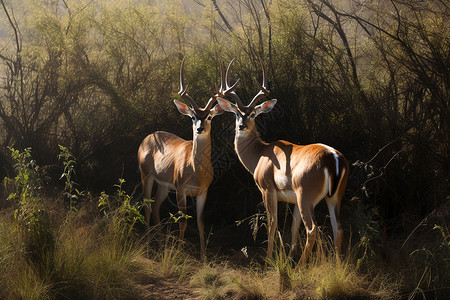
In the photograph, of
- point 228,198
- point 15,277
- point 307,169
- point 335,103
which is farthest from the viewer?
point 228,198

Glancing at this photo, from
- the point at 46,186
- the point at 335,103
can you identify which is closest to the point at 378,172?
the point at 335,103

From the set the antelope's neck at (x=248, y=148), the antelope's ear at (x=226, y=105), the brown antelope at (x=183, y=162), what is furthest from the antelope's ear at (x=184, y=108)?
the antelope's neck at (x=248, y=148)

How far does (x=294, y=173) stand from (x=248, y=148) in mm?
1000

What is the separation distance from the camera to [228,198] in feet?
23.6

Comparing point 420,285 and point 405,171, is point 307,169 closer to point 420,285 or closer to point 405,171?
point 420,285

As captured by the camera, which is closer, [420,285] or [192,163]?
[420,285]

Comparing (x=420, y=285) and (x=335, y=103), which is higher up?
(x=335, y=103)

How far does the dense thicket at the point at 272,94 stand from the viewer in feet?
20.5

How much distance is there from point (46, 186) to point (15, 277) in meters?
3.28

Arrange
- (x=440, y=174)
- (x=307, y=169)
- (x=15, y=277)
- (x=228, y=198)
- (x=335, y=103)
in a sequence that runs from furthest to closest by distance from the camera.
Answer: (x=228, y=198)
(x=335, y=103)
(x=440, y=174)
(x=307, y=169)
(x=15, y=277)

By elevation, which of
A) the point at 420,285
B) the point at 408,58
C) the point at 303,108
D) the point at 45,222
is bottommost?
the point at 420,285

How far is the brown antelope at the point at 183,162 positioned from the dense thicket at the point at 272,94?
0.72m

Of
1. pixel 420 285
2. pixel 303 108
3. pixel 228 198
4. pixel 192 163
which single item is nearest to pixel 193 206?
pixel 228 198

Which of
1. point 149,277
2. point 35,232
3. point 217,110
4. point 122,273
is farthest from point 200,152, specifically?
point 35,232
